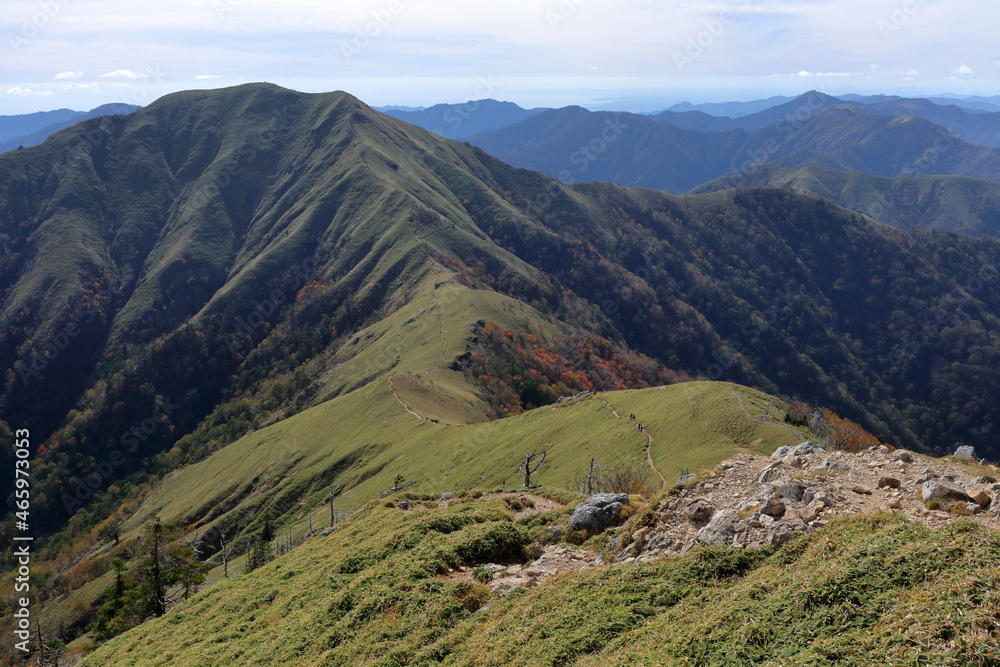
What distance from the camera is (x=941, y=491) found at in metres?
23.3

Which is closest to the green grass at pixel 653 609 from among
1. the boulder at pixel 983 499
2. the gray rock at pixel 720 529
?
the gray rock at pixel 720 529

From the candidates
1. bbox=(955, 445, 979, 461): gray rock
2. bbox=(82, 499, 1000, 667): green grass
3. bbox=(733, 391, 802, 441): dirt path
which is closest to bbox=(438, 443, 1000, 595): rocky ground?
bbox=(82, 499, 1000, 667): green grass

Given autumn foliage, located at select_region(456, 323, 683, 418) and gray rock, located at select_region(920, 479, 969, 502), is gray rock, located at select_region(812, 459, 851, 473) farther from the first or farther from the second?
autumn foliage, located at select_region(456, 323, 683, 418)

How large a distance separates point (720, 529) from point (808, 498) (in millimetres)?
4633

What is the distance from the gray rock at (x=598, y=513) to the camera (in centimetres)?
→ 3253

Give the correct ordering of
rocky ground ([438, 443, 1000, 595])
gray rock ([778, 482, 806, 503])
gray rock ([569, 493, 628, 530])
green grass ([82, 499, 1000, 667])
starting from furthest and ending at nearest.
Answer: gray rock ([569, 493, 628, 530]), gray rock ([778, 482, 806, 503]), rocky ground ([438, 443, 1000, 595]), green grass ([82, 499, 1000, 667])

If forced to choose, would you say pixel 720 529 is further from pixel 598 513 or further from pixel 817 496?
pixel 598 513

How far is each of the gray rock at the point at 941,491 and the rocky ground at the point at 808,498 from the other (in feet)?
0.12

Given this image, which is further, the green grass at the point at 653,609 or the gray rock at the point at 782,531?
the gray rock at the point at 782,531

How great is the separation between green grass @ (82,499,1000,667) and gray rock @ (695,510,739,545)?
133cm

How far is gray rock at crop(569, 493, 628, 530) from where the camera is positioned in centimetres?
3253

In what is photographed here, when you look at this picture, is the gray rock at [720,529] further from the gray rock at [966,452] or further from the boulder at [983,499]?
the gray rock at [966,452]

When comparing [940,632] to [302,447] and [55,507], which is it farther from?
[55,507]

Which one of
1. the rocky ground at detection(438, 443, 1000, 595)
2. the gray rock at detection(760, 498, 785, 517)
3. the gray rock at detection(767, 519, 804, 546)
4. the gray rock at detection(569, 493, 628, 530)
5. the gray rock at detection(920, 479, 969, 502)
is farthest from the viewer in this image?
the gray rock at detection(569, 493, 628, 530)
